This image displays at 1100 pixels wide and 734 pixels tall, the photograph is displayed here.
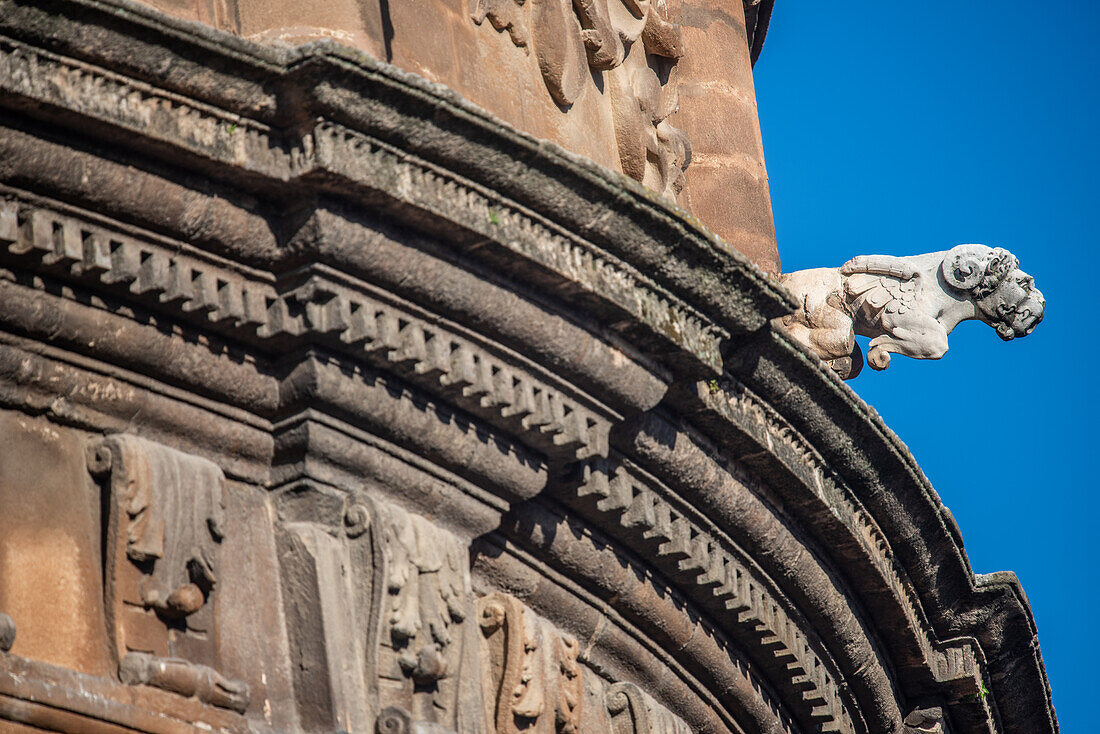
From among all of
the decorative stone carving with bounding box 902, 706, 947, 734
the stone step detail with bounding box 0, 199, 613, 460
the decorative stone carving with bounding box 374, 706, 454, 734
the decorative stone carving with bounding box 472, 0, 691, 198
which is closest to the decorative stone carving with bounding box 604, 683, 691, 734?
the stone step detail with bounding box 0, 199, 613, 460

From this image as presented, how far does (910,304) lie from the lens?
8.23m

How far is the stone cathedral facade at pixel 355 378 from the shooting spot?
496 cm

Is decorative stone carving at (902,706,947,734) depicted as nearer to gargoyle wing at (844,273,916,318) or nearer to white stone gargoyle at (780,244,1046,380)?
white stone gargoyle at (780,244,1046,380)

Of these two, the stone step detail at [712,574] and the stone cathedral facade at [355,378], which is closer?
the stone cathedral facade at [355,378]

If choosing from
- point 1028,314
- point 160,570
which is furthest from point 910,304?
point 160,570

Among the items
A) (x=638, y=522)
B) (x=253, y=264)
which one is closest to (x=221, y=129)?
(x=253, y=264)

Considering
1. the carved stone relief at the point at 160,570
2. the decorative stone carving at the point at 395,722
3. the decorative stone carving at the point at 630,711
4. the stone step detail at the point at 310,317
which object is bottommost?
the decorative stone carving at the point at 395,722

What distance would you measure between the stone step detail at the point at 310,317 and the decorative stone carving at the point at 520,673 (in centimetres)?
56

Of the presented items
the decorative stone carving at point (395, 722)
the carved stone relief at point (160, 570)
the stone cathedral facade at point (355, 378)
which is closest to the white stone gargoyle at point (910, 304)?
the stone cathedral facade at point (355, 378)

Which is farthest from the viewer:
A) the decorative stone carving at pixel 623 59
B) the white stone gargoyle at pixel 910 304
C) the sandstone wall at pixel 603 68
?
the white stone gargoyle at pixel 910 304

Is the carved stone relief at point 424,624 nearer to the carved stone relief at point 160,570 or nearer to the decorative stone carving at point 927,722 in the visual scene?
the carved stone relief at point 160,570

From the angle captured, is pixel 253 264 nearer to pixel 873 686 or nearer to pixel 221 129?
pixel 221 129

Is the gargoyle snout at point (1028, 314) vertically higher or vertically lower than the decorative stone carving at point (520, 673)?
higher

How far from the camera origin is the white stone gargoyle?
8.22 metres
